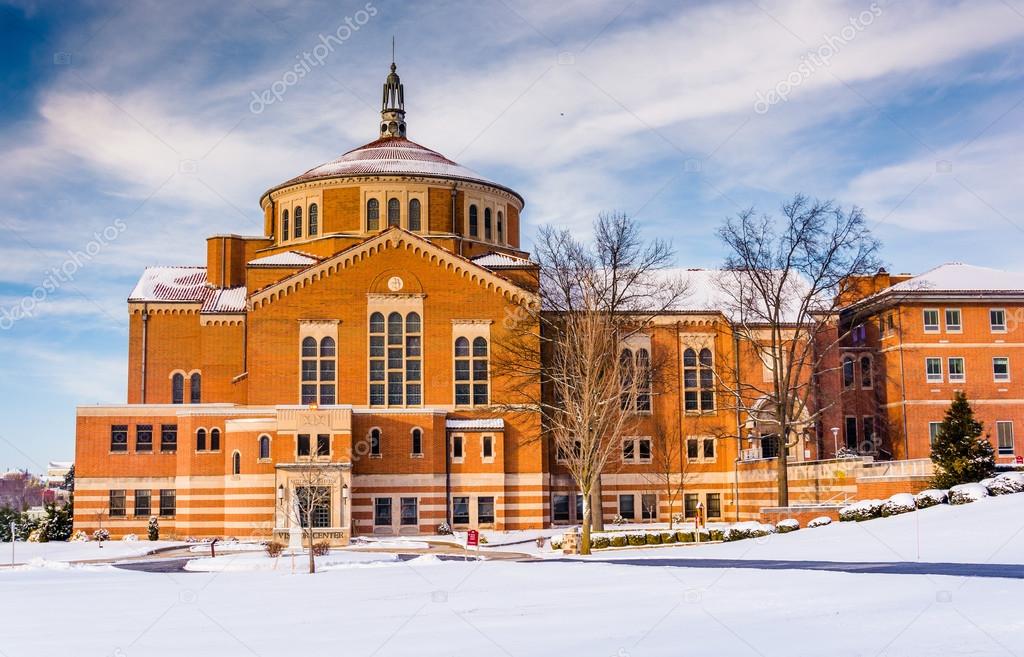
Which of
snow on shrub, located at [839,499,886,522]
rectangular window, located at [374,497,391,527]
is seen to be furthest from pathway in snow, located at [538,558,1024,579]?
rectangular window, located at [374,497,391,527]

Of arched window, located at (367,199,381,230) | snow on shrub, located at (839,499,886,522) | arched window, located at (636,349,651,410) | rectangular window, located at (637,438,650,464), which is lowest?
snow on shrub, located at (839,499,886,522)

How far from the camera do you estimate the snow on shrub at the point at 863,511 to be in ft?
137

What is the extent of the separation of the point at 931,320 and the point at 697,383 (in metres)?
13.7

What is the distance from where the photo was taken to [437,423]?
58719 millimetres

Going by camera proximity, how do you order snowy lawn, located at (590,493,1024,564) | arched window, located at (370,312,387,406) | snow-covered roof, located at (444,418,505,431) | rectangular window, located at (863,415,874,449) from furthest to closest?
rectangular window, located at (863,415,874,449), arched window, located at (370,312,387,406), snow-covered roof, located at (444,418,505,431), snowy lawn, located at (590,493,1024,564)

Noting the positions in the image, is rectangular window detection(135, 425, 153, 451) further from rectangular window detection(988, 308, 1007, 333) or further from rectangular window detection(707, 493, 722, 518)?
rectangular window detection(988, 308, 1007, 333)

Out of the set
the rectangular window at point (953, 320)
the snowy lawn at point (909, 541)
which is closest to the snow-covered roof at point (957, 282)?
the rectangular window at point (953, 320)

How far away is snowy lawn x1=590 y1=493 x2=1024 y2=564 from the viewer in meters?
29.2

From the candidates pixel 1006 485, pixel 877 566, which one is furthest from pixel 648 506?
pixel 877 566

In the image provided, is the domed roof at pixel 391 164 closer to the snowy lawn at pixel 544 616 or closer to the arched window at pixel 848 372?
the arched window at pixel 848 372

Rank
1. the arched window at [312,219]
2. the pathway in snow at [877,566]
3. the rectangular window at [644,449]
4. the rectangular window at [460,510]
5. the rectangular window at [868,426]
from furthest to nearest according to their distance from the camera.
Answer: the rectangular window at [868,426], the arched window at [312,219], the rectangular window at [644,449], the rectangular window at [460,510], the pathway in snow at [877,566]

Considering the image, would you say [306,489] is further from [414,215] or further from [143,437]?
[414,215]

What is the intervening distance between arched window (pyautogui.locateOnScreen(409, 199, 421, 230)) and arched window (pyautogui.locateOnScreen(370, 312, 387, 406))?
8097 mm

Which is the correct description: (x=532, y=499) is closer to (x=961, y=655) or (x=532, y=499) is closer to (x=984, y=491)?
(x=984, y=491)
